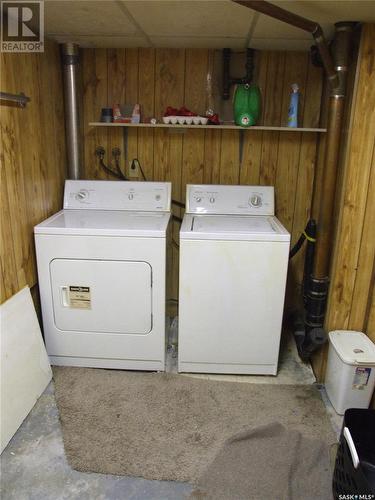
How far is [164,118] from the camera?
2.54 metres

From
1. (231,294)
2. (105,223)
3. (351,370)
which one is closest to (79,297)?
(105,223)

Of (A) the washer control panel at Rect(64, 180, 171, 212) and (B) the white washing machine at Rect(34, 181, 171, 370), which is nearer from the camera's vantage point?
(B) the white washing machine at Rect(34, 181, 171, 370)

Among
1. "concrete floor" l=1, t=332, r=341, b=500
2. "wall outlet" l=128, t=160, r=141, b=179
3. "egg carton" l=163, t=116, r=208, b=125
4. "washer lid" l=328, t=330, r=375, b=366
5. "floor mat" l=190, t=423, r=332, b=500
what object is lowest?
"concrete floor" l=1, t=332, r=341, b=500

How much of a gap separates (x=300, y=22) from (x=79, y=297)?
1.77m

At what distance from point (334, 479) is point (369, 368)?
1.91 feet

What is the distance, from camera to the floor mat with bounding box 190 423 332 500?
1.61 m

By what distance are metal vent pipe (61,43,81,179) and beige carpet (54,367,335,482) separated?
1.35 meters

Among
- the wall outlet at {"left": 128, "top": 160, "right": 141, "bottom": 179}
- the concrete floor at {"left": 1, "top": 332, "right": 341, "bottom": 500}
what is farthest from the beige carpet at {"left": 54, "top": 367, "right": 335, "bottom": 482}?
the wall outlet at {"left": 128, "top": 160, "right": 141, "bottom": 179}

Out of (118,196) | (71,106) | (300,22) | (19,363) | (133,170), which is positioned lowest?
(19,363)

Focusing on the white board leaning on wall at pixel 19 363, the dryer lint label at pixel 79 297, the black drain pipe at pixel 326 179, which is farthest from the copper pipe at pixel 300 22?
the white board leaning on wall at pixel 19 363

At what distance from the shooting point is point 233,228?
7.33 ft

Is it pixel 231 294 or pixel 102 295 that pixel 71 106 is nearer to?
pixel 102 295

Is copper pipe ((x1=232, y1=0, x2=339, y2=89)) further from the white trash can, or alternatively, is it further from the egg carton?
the white trash can

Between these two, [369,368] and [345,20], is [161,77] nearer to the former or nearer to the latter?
[345,20]
